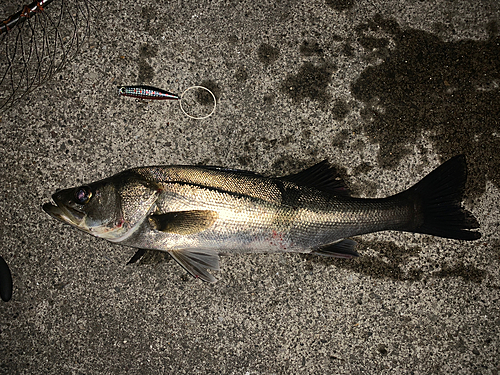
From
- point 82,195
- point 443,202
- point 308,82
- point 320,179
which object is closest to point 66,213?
point 82,195

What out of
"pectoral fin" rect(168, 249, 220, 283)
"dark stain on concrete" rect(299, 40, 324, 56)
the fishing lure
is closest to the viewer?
"pectoral fin" rect(168, 249, 220, 283)

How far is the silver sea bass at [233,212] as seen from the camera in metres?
2.51

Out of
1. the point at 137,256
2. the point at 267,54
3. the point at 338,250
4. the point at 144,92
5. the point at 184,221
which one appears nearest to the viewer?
the point at 184,221

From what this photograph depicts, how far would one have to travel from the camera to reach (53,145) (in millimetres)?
3102

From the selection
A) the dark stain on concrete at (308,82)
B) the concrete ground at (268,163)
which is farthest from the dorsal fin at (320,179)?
the dark stain on concrete at (308,82)

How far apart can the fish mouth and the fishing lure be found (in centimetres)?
119

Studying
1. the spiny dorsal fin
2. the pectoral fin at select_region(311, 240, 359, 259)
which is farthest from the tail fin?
the spiny dorsal fin

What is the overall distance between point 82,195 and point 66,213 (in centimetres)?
20

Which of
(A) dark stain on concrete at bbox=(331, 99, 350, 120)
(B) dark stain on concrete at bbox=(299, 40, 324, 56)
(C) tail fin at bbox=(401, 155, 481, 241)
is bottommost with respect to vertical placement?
(C) tail fin at bbox=(401, 155, 481, 241)

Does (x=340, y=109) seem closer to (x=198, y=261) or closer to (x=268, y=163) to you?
(x=268, y=163)

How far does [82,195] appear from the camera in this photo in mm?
2531

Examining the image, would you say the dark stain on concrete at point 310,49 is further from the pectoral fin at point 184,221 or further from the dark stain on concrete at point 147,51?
the pectoral fin at point 184,221

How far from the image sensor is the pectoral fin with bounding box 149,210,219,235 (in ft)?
8.08

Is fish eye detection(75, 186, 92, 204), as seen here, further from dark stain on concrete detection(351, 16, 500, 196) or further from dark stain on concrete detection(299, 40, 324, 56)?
dark stain on concrete detection(351, 16, 500, 196)
